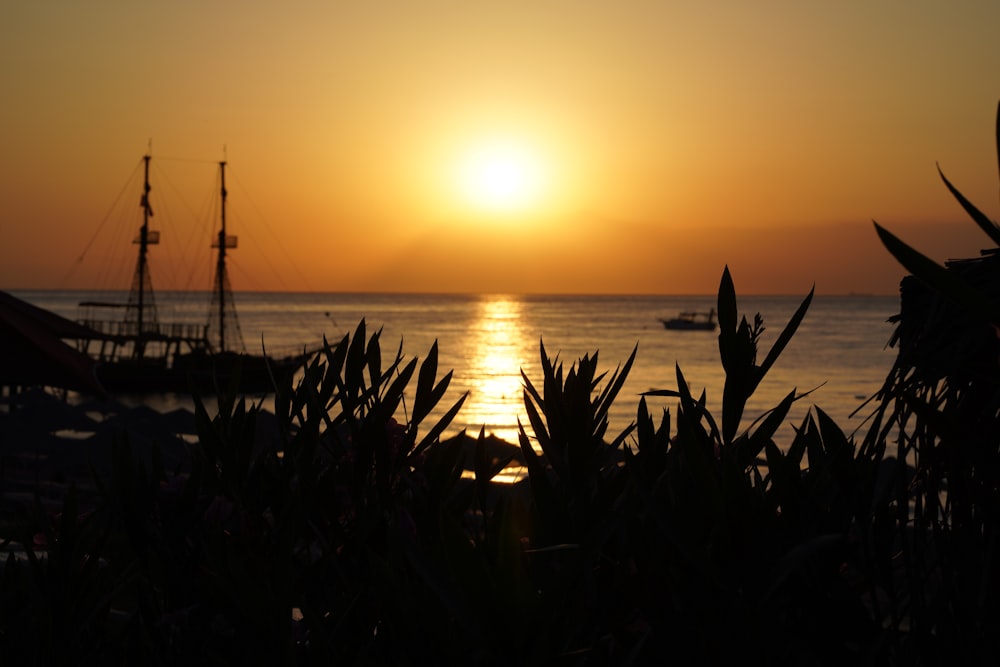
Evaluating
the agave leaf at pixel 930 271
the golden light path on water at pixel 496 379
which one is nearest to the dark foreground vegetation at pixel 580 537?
the agave leaf at pixel 930 271

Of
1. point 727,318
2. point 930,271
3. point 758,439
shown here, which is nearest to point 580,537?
point 758,439

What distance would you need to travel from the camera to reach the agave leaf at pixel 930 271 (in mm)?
1051

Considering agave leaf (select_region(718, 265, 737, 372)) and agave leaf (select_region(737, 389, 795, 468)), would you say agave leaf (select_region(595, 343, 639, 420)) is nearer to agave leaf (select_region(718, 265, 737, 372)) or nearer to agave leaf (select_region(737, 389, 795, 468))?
agave leaf (select_region(737, 389, 795, 468))

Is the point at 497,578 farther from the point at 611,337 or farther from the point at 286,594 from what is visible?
the point at 611,337

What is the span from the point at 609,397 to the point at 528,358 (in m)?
74.9

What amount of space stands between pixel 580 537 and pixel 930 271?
3.60 ft

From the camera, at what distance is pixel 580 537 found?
2023mm

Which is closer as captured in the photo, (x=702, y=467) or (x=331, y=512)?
(x=702, y=467)

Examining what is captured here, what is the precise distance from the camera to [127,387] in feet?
159

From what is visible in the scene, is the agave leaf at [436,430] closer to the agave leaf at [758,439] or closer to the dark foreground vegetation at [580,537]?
the dark foreground vegetation at [580,537]

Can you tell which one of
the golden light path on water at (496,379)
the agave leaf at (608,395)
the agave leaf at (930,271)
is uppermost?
the agave leaf at (930,271)

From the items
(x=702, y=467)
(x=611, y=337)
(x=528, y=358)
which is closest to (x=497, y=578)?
(x=702, y=467)

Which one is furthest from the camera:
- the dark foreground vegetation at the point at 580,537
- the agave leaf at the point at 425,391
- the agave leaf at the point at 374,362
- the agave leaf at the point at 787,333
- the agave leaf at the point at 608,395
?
the agave leaf at the point at 374,362

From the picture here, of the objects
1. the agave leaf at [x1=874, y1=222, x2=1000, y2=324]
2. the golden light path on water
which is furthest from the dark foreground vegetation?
the golden light path on water
